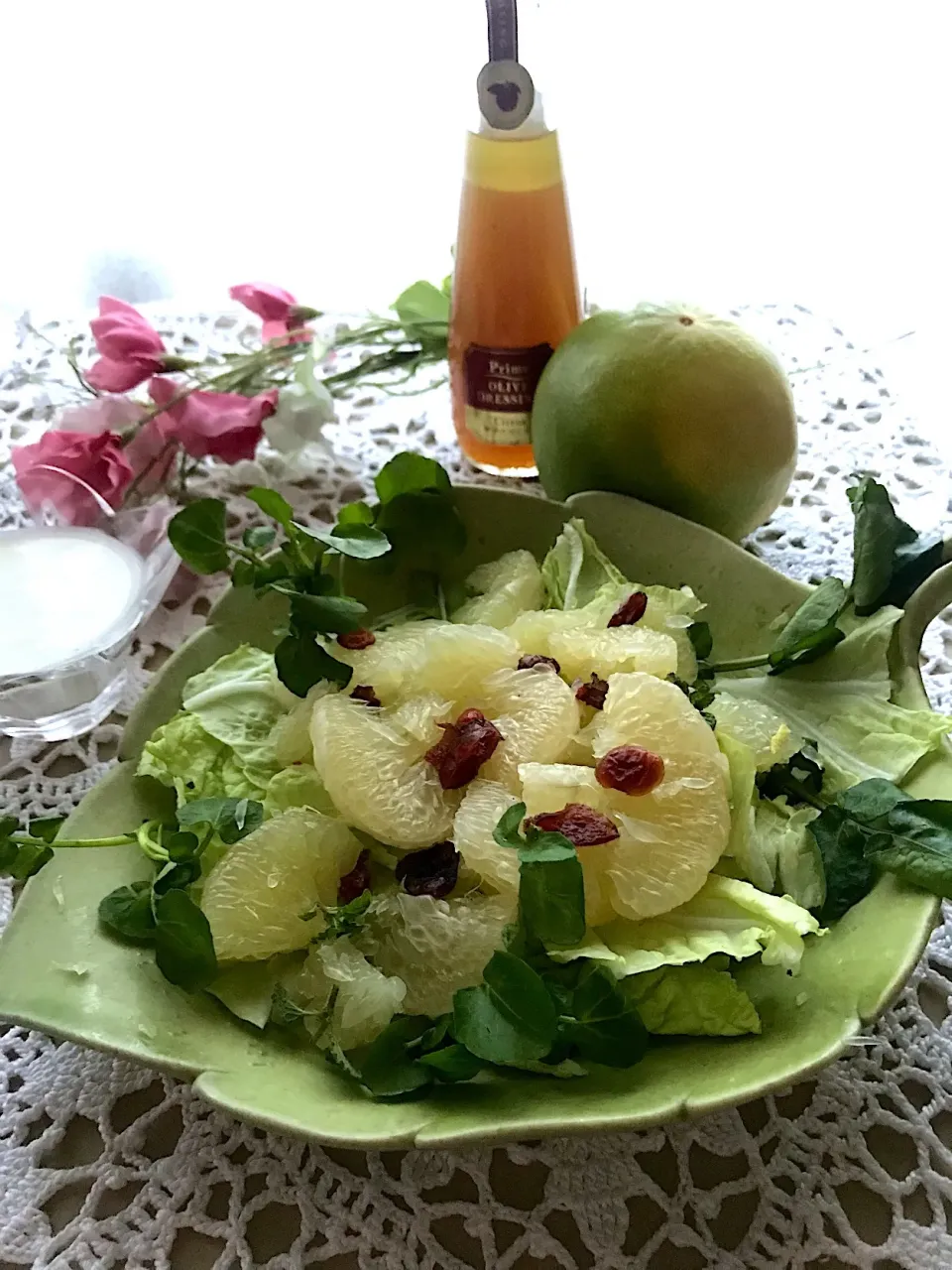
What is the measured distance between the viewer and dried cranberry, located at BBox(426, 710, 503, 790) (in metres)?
0.72

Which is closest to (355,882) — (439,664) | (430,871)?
(430,871)

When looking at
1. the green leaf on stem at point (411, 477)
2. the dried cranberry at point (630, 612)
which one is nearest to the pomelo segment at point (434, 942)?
the dried cranberry at point (630, 612)

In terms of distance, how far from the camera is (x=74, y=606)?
3.24 ft

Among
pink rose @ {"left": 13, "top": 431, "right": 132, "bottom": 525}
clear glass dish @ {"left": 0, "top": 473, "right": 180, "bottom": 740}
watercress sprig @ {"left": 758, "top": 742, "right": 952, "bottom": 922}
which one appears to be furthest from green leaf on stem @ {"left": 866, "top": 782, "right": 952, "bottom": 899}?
pink rose @ {"left": 13, "top": 431, "right": 132, "bottom": 525}

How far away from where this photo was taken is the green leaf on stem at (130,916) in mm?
677

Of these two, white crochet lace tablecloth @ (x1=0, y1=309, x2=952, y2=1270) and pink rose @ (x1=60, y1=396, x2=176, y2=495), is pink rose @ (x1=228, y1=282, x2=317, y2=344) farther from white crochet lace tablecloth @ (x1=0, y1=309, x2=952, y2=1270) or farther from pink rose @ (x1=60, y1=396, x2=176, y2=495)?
white crochet lace tablecloth @ (x1=0, y1=309, x2=952, y2=1270)

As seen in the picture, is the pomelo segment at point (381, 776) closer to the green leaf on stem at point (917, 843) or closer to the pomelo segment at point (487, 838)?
the pomelo segment at point (487, 838)

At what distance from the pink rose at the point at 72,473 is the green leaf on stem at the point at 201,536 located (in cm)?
25

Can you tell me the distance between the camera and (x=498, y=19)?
96 cm

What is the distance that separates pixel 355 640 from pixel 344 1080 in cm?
30

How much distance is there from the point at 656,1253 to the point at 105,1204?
0.96 ft

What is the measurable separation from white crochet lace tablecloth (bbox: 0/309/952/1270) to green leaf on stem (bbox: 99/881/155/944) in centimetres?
8

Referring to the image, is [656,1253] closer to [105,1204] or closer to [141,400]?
[105,1204]

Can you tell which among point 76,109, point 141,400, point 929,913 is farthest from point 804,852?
point 76,109
